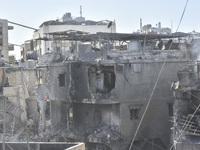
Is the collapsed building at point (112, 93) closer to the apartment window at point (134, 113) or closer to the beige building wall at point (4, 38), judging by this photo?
the apartment window at point (134, 113)

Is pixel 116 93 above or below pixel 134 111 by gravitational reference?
above

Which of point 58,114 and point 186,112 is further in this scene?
point 58,114

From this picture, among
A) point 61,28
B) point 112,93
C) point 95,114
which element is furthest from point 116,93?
→ point 61,28

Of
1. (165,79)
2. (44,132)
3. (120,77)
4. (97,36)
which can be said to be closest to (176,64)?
(165,79)

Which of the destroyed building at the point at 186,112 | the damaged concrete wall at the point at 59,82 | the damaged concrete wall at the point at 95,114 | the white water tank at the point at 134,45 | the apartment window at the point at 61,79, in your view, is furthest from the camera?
the apartment window at the point at 61,79

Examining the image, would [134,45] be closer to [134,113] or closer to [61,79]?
[134,113]

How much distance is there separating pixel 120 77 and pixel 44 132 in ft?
27.8

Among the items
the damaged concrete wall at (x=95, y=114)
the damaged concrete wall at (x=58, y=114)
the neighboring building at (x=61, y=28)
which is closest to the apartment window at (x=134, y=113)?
the damaged concrete wall at (x=95, y=114)

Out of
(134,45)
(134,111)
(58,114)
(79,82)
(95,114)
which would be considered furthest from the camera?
(58,114)

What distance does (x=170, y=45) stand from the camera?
100ft

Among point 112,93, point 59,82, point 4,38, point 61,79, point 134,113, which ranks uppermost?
point 4,38

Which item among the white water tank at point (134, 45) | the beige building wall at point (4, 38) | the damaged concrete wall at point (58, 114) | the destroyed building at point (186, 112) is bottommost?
the damaged concrete wall at point (58, 114)

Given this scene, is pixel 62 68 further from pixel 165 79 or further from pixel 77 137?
pixel 165 79

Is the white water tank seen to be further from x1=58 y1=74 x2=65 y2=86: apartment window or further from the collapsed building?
x1=58 y1=74 x2=65 y2=86: apartment window
